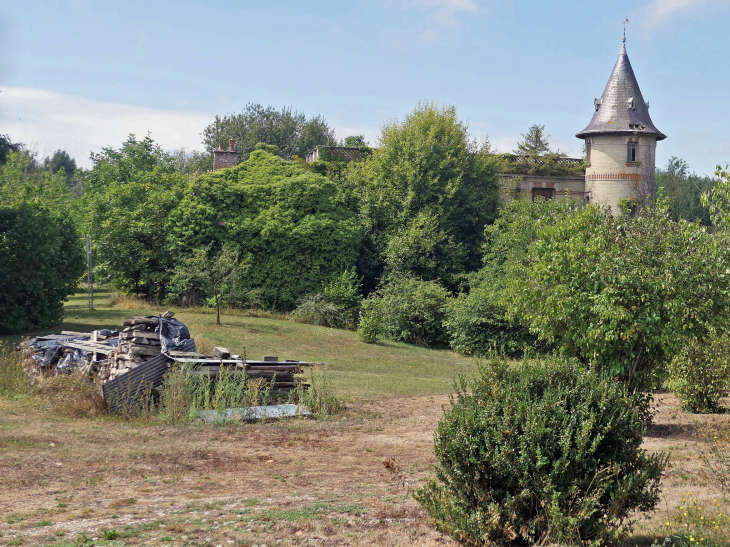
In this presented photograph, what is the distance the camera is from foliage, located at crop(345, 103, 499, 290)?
33969 millimetres

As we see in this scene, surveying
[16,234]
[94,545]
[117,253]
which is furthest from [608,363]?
[117,253]

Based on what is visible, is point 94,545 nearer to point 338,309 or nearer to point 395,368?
point 395,368

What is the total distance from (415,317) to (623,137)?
1737 cm

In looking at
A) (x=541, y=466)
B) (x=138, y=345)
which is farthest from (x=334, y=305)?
(x=541, y=466)

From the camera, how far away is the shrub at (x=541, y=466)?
17.2 feet

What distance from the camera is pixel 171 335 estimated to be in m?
14.9

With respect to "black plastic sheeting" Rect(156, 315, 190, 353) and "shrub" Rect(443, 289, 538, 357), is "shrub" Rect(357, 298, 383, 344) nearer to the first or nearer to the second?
"shrub" Rect(443, 289, 538, 357)

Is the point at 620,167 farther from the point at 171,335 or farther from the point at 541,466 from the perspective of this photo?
the point at 541,466

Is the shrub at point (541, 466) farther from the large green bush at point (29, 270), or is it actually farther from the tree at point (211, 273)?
the large green bush at point (29, 270)

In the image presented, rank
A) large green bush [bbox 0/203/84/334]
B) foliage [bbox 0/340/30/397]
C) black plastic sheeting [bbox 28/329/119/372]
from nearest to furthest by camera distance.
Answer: foliage [bbox 0/340/30/397] < black plastic sheeting [bbox 28/329/119/372] < large green bush [bbox 0/203/84/334]

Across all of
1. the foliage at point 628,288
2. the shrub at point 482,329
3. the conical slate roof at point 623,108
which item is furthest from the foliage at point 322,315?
the conical slate roof at point 623,108

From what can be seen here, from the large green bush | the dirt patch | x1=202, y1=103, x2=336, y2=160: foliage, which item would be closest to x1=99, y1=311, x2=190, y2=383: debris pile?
the dirt patch

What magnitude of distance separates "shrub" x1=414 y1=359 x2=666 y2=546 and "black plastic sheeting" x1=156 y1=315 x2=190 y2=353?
10.00 m

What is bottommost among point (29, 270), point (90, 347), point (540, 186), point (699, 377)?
point (90, 347)
